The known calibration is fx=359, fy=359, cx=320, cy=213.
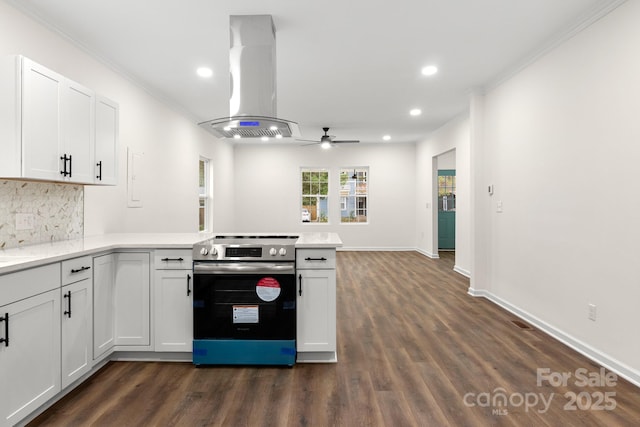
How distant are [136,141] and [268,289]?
9.29 ft

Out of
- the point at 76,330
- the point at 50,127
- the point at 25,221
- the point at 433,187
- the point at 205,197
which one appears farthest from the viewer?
the point at 433,187

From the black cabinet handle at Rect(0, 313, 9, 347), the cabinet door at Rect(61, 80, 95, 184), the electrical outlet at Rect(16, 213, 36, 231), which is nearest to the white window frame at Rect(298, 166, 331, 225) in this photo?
the cabinet door at Rect(61, 80, 95, 184)

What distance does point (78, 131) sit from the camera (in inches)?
108

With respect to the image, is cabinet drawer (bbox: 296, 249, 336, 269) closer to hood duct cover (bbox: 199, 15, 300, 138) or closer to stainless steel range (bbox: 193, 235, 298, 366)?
stainless steel range (bbox: 193, 235, 298, 366)

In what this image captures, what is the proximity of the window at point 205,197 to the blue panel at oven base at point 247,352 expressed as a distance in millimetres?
4827

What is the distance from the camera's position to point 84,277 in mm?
2393

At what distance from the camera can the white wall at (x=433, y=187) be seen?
6062mm

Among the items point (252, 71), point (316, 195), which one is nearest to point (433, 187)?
point (316, 195)

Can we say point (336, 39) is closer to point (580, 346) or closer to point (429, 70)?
point (429, 70)

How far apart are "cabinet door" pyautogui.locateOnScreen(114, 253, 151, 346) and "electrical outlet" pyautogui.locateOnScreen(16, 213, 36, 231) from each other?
711 mm

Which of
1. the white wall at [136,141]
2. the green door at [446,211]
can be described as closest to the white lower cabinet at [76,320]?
the white wall at [136,141]

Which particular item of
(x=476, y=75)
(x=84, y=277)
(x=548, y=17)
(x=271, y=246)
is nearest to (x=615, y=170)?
(x=548, y=17)

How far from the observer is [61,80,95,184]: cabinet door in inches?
103

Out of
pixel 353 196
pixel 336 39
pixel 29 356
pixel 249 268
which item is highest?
pixel 336 39
